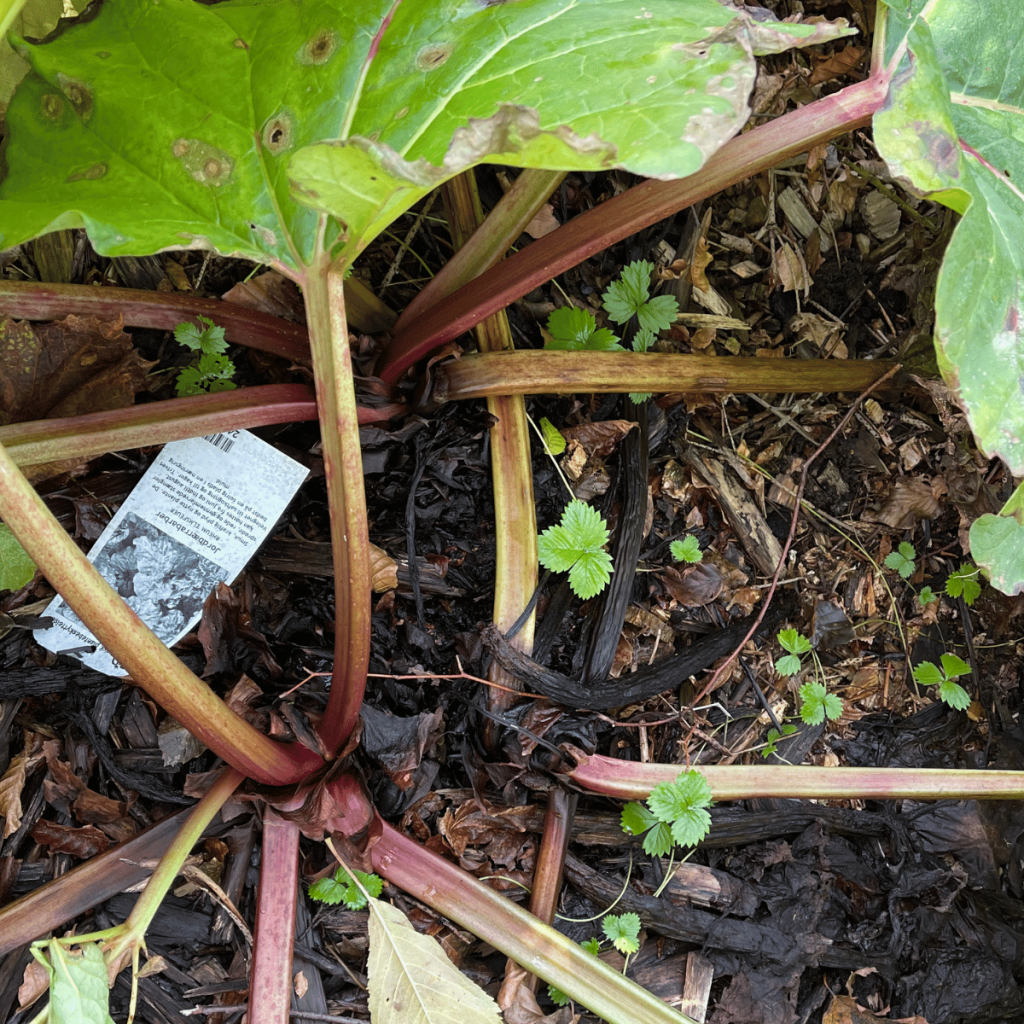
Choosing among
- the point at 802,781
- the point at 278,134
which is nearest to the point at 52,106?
the point at 278,134

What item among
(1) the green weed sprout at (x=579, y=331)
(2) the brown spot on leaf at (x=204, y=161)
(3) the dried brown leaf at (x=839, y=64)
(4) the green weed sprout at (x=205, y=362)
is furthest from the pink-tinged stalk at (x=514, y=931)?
(3) the dried brown leaf at (x=839, y=64)

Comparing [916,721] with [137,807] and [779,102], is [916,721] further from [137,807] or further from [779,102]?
[137,807]

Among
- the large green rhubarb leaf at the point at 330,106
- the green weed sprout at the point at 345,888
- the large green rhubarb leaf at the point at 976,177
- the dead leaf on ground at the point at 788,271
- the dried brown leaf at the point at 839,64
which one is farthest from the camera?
the dead leaf on ground at the point at 788,271

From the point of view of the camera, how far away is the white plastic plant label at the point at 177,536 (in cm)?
141

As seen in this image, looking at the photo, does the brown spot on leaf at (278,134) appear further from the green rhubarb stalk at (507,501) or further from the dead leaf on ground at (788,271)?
the dead leaf on ground at (788,271)

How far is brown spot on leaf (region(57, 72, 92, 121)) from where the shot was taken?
3.89 feet

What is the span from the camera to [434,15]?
1072mm

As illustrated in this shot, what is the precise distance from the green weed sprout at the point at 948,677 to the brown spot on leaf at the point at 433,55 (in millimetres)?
1565

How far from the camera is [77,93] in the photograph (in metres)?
1.19

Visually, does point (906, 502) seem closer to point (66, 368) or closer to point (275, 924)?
point (275, 924)

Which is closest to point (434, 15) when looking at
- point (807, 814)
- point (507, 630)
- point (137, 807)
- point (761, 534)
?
point (507, 630)

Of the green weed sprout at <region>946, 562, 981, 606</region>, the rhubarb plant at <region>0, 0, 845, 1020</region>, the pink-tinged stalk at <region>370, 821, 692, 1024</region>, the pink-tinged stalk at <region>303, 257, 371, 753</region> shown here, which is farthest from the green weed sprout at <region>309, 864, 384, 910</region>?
the green weed sprout at <region>946, 562, 981, 606</region>

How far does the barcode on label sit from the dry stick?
3.39 feet

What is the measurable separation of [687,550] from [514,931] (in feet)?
2.56
